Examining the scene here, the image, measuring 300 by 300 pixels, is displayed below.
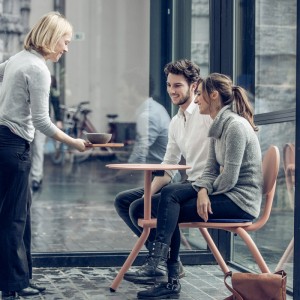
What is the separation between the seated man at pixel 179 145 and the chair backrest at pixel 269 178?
530 mm

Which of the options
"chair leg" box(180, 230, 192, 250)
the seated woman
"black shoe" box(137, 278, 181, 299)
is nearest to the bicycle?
"chair leg" box(180, 230, 192, 250)

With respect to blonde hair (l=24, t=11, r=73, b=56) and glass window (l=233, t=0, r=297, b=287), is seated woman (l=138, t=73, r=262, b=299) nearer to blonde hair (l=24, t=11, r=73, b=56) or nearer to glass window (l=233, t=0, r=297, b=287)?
glass window (l=233, t=0, r=297, b=287)

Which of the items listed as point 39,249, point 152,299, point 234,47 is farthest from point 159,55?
point 152,299

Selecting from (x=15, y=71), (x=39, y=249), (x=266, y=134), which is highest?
(x=15, y=71)

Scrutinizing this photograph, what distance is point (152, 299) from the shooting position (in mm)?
5500

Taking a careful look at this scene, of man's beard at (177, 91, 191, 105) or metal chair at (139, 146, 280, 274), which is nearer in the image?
metal chair at (139, 146, 280, 274)

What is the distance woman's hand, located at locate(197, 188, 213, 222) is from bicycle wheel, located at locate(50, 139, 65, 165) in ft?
9.52

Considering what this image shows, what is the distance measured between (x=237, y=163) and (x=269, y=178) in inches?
9.1

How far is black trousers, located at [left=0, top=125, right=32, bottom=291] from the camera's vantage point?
5.35 m

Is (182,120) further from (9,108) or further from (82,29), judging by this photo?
(82,29)

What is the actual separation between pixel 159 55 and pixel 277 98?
1491 mm

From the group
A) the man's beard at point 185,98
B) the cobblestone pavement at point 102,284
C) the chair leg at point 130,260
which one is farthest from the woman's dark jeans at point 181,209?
the man's beard at point 185,98

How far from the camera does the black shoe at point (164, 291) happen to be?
18.1 ft

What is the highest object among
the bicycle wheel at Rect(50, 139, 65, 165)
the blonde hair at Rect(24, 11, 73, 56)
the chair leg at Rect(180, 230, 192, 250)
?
the blonde hair at Rect(24, 11, 73, 56)
